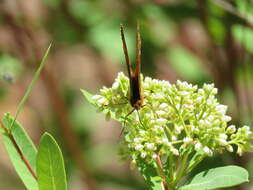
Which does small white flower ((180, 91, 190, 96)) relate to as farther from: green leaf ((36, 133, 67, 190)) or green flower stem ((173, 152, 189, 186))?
green leaf ((36, 133, 67, 190))

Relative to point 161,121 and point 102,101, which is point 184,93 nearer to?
point 161,121

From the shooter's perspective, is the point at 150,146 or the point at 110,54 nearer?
the point at 150,146

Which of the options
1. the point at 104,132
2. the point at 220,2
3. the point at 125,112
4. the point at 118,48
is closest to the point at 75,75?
the point at 104,132

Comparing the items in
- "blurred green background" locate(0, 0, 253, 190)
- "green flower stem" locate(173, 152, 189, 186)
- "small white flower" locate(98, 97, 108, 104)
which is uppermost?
"blurred green background" locate(0, 0, 253, 190)

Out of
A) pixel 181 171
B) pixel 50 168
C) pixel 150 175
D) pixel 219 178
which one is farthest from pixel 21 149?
pixel 219 178

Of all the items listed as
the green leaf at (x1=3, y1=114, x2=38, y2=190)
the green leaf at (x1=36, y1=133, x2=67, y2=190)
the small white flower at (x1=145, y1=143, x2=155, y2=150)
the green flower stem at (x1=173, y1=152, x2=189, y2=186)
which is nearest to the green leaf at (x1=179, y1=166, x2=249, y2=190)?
the green flower stem at (x1=173, y1=152, x2=189, y2=186)

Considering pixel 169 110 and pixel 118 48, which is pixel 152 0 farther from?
pixel 169 110

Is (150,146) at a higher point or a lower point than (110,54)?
lower
